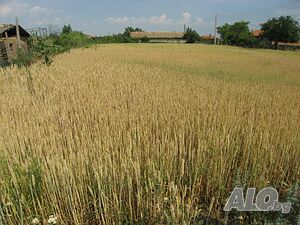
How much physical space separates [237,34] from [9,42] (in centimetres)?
5363

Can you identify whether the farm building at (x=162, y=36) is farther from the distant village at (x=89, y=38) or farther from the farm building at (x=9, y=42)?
the farm building at (x=9, y=42)

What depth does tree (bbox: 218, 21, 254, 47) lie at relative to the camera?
64375 millimetres

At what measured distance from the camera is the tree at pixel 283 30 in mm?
65869

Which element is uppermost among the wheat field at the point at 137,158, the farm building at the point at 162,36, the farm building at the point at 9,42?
the farm building at the point at 162,36

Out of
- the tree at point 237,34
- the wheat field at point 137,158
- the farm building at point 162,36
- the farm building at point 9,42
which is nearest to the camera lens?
the wheat field at point 137,158

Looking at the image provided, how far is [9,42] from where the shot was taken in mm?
32031

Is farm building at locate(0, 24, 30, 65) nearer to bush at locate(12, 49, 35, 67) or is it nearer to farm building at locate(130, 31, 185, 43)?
bush at locate(12, 49, 35, 67)

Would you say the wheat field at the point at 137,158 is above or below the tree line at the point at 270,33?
below

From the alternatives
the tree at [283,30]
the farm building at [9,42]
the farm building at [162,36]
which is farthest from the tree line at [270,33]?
the farm building at [9,42]

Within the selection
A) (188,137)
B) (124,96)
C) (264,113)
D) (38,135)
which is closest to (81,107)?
(124,96)

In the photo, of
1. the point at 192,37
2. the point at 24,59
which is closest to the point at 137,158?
the point at 24,59

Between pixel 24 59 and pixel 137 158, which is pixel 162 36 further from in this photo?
pixel 137 158

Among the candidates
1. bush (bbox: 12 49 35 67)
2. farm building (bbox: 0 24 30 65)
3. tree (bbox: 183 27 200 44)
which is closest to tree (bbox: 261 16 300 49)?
tree (bbox: 183 27 200 44)

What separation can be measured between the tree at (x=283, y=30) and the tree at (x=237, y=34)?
535 cm
